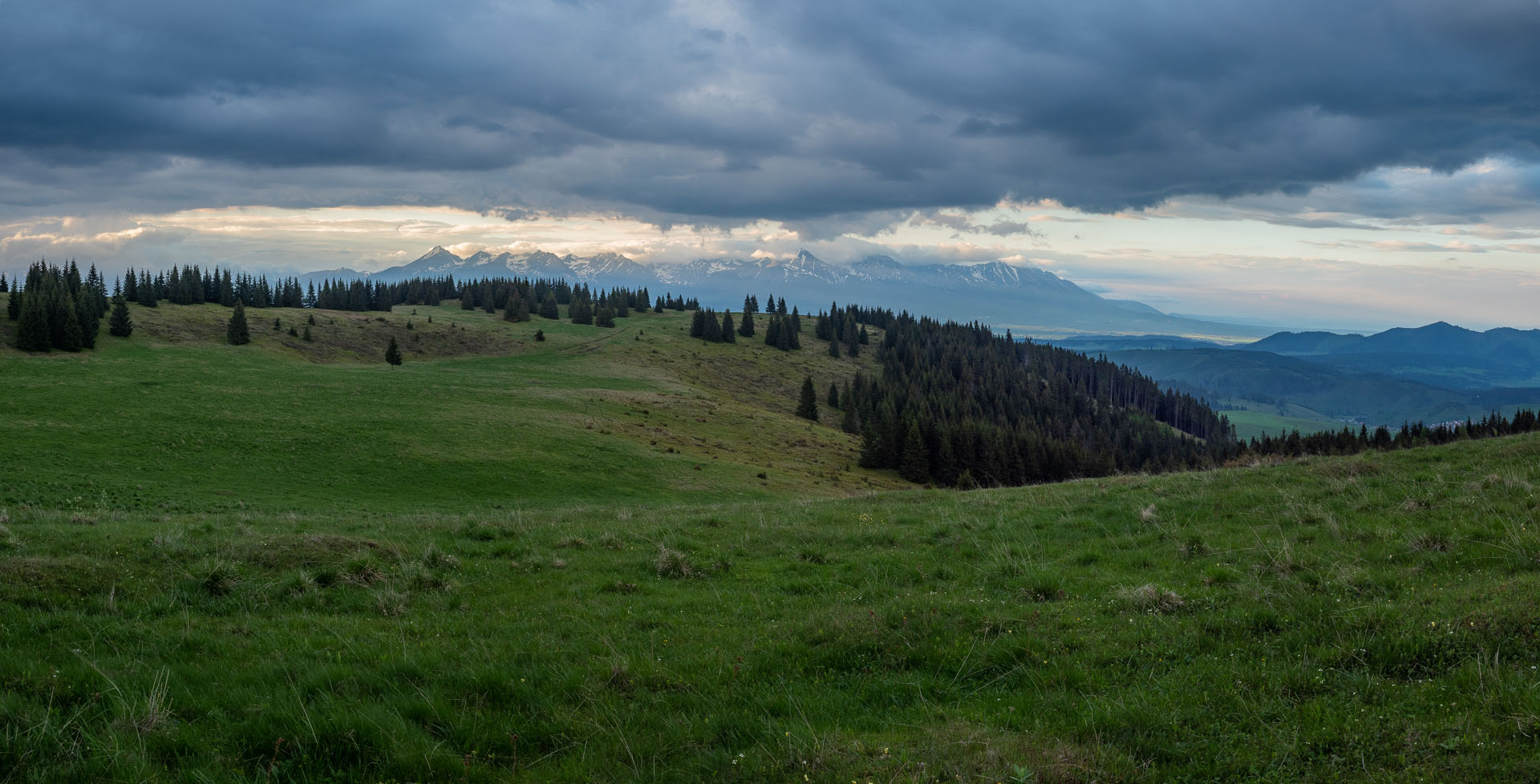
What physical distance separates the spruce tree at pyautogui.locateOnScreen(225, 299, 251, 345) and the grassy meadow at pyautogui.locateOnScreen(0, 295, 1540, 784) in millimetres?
95006

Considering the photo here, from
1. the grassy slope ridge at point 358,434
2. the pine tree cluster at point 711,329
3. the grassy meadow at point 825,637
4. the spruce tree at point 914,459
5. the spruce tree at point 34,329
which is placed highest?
the pine tree cluster at point 711,329

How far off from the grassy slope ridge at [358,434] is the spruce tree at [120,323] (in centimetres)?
234

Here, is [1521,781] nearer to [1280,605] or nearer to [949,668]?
[1280,605]

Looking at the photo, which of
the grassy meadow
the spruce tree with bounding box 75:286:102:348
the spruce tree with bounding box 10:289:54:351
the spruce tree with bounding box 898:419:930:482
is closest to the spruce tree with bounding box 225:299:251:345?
the spruce tree with bounding box 75:286:102:348

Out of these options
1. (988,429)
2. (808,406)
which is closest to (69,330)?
(808,406)

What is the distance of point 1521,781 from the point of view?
5176 mm

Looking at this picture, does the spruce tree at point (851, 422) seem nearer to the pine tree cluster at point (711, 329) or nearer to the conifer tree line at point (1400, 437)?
the pine tree cluster at point (711, 329)

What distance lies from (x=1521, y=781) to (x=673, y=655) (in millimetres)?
7627

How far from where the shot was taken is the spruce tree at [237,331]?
3900 inches

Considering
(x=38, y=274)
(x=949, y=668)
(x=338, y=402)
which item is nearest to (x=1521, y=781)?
(x=949, y=668)

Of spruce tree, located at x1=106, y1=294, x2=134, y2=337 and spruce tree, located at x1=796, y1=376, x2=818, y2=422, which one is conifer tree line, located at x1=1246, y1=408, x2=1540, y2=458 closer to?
spruce tree, located at x1=796, y1=376, x2=818, y2=422

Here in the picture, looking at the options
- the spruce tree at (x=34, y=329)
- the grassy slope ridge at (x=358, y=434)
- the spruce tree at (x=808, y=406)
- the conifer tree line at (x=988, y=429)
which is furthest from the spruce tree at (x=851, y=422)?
the spruce tree at (x=34, y=329)

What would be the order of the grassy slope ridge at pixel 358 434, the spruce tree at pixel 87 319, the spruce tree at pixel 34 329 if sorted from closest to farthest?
the grassy slope ridge at pixel 358 434 < the spruce tree at pixel 34 329 < the spruce tree at pixel 87 319

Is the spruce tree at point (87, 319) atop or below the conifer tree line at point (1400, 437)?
atop
